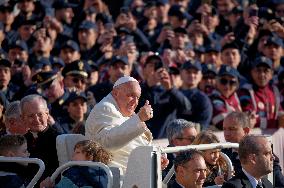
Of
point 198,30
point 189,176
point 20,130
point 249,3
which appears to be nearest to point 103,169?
point 189,176

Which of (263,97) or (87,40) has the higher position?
(87,40)

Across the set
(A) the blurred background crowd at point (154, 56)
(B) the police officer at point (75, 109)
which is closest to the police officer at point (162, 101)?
(A) the blurred background crowd at point (154, 56)

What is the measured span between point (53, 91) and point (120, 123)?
410 centimetres

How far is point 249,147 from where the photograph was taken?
813 centimetres

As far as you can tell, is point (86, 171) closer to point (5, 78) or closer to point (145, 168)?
point (145, 168)

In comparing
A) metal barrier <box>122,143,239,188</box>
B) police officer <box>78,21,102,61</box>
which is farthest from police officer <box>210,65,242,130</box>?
metal barrier <box>122,143,239,188</box>

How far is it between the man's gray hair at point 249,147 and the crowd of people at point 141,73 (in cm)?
2

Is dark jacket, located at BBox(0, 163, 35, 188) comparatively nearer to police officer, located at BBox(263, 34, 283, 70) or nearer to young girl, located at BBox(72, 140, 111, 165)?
young girl, located at BBox(72, 140, 111, 165)

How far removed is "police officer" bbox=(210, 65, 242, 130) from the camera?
45.1 feet

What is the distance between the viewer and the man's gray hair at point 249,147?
26.6 ft

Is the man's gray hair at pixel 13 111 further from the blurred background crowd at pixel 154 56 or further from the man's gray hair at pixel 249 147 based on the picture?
the man's gray hair at pixel 249 147

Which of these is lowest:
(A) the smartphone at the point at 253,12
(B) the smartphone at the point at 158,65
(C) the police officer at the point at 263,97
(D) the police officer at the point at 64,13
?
(C) the police officer at the point at 263,97

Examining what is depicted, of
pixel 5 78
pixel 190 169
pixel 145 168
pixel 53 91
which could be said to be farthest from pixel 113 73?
pixel 145 168

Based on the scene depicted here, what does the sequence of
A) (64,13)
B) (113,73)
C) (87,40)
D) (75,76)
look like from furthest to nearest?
(64,13) → (87,40) → (113,73) → (75,76)
